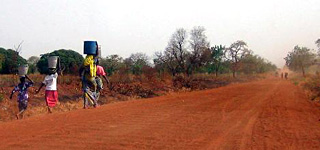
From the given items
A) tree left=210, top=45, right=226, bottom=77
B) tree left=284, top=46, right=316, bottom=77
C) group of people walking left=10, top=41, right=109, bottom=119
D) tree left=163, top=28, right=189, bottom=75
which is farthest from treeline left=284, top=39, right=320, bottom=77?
group of people walking left=10, top=41, right=109, bottom=119

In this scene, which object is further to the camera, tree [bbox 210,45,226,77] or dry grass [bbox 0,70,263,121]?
tree [bbox 210,45,226,77]

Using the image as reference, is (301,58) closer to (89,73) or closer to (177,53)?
(177,53)

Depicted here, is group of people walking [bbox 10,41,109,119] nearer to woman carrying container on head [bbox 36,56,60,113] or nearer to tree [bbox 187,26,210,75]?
woman carrying container on head [bbox 36,56,60,113]

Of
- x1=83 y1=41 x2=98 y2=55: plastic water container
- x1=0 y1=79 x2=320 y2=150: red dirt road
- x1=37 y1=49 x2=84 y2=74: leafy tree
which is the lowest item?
x1=0 y1=79 x2=320 y2=150: red dirt road

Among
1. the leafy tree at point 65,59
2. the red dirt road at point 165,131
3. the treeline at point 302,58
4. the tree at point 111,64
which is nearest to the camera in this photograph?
the red dirt road at point 165,131

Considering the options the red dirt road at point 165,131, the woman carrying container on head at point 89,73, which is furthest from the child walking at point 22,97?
the woman carrying container on head at point 89,73

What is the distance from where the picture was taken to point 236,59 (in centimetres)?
5244

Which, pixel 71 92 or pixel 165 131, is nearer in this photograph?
Answer: pixel 165 131

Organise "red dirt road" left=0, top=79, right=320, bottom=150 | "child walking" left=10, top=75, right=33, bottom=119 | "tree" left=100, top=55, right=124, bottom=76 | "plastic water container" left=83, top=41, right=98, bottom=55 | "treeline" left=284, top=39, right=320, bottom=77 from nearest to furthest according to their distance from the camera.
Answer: "red dirt road" left=0, top=79, right=320, bottom=150
"child walking" left=10, top=75, right=33, bottom=119
"plastic water container" left=83, top=41, right=98, bottom=55
"tree" left=100, top=55, right=124, bottom=76
"treeline" left=284, top=39, right=320, bottom=77

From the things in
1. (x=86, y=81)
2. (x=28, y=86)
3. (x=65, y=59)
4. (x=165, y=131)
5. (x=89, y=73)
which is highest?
(x=65, y=59)

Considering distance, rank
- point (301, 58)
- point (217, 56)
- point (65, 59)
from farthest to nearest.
Result: 1. point (301, 58)
2. point (217, 56)
3. point (65, 59)

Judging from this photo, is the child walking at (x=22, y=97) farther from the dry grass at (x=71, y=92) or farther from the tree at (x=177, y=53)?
the tree at (x=177, y=53)

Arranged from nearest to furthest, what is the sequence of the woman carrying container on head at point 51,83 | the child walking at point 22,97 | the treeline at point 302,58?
the child walking at point 22,97
the woman carrying container on head at point 51,83
the treeline at point 302,58

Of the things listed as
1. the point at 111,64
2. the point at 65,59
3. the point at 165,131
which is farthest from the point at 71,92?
the point at 65,59
